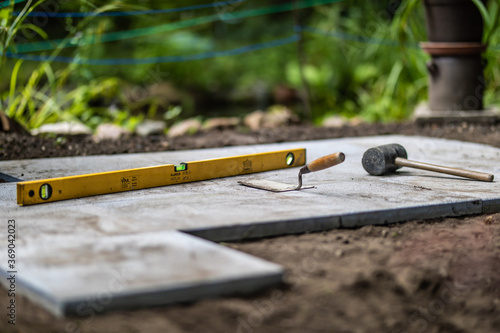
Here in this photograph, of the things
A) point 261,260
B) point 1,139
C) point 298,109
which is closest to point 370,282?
point 261,260

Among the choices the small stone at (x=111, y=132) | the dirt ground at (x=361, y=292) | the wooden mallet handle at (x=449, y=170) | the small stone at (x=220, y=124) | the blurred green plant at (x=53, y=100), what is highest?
the blurred green plant at (x=53, y=100)

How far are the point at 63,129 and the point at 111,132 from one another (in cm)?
50

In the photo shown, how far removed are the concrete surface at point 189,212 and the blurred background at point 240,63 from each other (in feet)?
12.1

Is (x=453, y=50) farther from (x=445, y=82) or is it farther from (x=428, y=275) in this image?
(x=428, y=275)

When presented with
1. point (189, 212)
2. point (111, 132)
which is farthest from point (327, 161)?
point (111, 132)

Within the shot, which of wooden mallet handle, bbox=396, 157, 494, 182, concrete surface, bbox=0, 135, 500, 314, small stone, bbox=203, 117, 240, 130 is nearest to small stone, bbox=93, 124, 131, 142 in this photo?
small stone, bbox=203, 117, 240, 130

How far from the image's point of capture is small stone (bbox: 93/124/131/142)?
560 centimetres

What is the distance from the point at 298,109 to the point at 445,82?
15.0ft

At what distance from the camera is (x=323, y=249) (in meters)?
2.36

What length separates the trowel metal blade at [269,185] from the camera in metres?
3.17

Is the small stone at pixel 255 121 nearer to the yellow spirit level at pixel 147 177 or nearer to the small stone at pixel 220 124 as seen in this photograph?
the small stone at pixel 220 124

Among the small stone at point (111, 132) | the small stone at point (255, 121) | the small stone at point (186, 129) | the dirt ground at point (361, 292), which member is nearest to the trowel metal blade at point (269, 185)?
the dirt ground at point (361, 292)

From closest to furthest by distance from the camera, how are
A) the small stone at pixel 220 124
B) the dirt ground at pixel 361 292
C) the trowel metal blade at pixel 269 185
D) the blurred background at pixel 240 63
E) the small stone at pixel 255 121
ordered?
the dirt ground at pixel 361 292 < the trowel metal blade at pixel 269 185 < the small stone at pixel 220 124 < the small stone at pixel 255 121 < the blurred background at pixel 240 63

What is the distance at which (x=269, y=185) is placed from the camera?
3264mm
